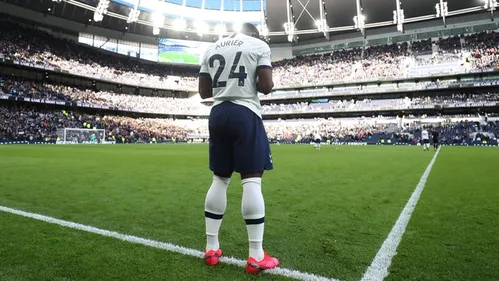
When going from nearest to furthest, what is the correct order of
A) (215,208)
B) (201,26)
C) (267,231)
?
(215,208) → (267,231) → (201,26)

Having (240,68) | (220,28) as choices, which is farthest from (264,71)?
(220,28)

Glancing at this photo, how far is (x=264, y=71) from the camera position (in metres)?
2.75

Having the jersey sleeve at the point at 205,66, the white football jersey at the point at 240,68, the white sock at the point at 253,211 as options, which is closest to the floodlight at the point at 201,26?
the jersey sleeve at the point at 205,66

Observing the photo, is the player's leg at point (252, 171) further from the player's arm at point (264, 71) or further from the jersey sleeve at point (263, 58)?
the jersey sleeve at point (263, 58)

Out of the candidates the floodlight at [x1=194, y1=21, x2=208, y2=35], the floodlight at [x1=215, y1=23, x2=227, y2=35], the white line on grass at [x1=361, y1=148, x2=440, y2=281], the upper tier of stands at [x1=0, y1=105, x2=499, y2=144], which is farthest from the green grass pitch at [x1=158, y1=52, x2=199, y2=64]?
the white line on grass at [x1=361, y1=148, x2=440, y2=281]

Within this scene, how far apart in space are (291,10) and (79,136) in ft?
115

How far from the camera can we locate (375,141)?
43219 millimetres

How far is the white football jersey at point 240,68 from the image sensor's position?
276cm

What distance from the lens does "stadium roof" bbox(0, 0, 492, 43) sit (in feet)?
147

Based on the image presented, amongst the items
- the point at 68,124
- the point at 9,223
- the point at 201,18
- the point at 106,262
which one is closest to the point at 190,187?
the point at 9,223

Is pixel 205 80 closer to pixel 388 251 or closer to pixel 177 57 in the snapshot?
pixel 388 251

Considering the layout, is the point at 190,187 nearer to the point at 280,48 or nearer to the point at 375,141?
the point at 375,141

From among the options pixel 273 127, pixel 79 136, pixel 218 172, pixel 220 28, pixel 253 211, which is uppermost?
pixel 220 28

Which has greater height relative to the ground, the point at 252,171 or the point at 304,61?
the point at 304,61
